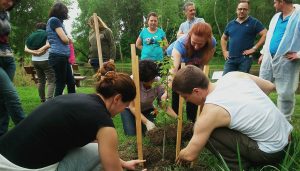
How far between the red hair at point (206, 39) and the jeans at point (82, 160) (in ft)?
6.07

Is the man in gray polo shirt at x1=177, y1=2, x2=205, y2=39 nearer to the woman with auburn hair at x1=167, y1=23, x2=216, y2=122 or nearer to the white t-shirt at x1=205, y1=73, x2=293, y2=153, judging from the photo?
the woman with auburn hair at x1=167, y1=23, x2=216, y2=122

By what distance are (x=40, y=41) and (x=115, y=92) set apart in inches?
176

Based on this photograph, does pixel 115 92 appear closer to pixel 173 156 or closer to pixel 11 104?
pixel 173 156

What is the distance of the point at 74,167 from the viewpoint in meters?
2.53

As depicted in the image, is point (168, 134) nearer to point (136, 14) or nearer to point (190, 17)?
point (190, 17)

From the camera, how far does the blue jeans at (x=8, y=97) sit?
3.62 m

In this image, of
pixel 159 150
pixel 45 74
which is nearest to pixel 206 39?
pixel 159 150

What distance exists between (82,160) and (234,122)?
3.60 feet

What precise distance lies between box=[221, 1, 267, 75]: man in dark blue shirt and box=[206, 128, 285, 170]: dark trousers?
9.58ft

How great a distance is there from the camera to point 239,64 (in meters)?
5.78

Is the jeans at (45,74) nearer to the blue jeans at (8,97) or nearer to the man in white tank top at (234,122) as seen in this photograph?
the blue jeans at (8,97)

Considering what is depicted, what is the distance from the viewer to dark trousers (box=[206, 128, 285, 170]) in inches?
113

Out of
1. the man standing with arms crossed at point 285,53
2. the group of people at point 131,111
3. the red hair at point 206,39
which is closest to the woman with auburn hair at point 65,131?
the group of people at point 131,111

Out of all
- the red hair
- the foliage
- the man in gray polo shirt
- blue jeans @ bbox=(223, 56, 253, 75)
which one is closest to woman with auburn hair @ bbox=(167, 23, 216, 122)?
the red hair
